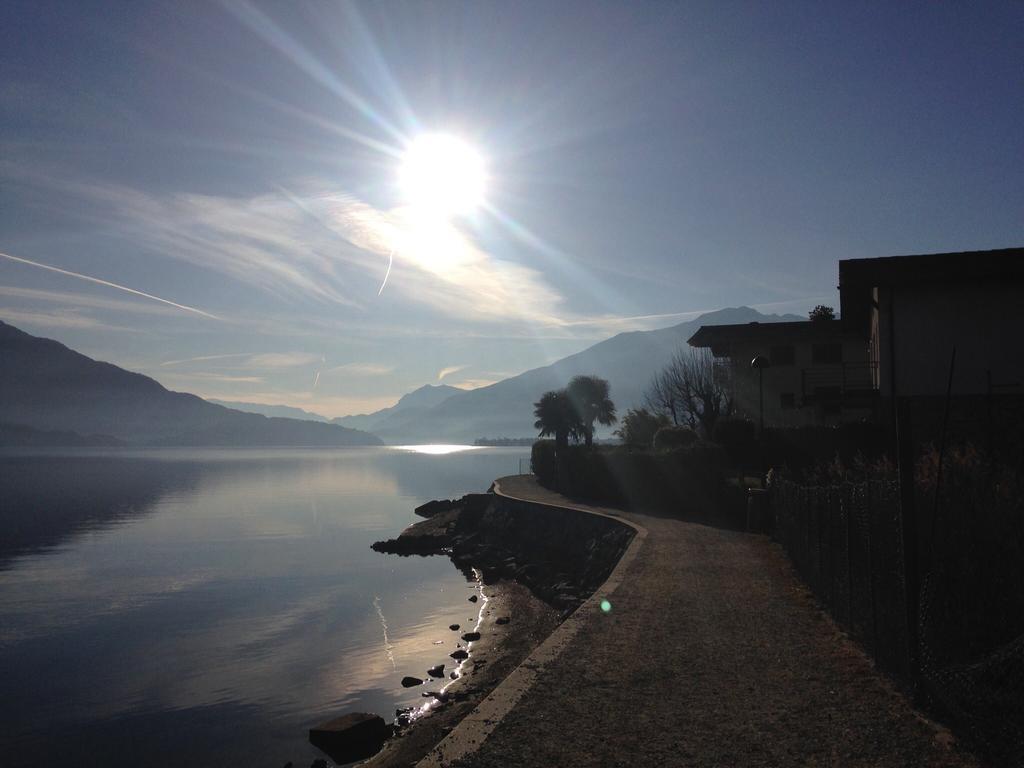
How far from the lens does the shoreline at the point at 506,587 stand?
10.2 metres

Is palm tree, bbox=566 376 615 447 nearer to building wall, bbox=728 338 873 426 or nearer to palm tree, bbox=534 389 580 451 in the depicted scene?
palm tree, bbox=534 389 580 451

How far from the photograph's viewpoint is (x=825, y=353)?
4238 cm

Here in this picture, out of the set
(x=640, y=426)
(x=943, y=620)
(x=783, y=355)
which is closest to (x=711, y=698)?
(x=943, y=620)

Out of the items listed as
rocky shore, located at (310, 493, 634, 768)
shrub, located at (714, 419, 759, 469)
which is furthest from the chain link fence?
shrub, located at (714, 419, 759, 469)

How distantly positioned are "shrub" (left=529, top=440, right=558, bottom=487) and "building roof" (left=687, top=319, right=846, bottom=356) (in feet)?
41.4

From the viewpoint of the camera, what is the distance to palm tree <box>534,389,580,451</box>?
6031cm

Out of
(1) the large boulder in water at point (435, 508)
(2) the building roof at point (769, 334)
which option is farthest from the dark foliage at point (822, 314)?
(1) the large boulder in water at point (435, 508)

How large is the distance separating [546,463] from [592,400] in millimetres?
16859

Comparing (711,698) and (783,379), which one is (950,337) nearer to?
(783,379)

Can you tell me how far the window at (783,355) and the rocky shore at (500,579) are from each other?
17.7m

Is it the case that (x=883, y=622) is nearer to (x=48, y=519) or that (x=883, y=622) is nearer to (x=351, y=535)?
(x=351, y=535)

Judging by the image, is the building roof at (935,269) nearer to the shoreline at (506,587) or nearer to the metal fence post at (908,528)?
the shoreline at (506,587)

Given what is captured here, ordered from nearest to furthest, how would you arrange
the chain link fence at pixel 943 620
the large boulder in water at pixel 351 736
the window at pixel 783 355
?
1. the chain link fence at pixel 943 620
2. the large boulder in water at pixel 351 736
3. the window at pixel 783 355

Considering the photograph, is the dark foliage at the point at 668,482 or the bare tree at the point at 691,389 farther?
the bare tree at the point at 691,389
